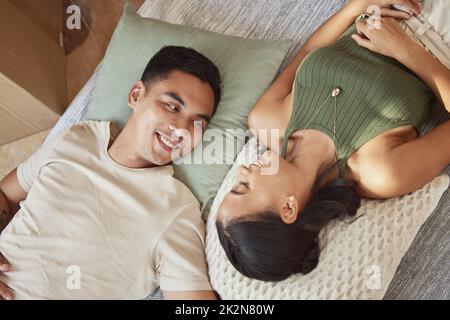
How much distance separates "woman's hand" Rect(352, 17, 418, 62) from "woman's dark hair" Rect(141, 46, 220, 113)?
0.40 metres

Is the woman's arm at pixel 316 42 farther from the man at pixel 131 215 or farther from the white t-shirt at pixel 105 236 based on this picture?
the white t-shirt at pixel 105 236

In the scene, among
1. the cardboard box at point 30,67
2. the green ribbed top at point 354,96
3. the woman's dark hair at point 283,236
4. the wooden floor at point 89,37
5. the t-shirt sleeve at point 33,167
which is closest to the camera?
the woman's dark hair at point 283,236

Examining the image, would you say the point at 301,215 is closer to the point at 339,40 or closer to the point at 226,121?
the point at 226,121

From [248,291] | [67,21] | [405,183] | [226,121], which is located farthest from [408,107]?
[67,21]

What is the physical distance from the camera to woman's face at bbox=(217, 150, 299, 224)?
3.28ft

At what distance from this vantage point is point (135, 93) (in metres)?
1.28

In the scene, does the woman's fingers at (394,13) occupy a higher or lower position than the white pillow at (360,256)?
higher

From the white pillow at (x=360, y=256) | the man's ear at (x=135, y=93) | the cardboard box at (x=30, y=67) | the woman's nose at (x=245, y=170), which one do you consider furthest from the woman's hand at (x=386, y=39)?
the cardboard box at (x=30, y=67)

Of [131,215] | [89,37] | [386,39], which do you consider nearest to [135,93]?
[131,215]

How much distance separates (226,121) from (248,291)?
0.47 metres

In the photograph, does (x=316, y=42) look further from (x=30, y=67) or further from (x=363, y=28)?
(x=30, y=67)

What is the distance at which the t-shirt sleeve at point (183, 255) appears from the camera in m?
1.13

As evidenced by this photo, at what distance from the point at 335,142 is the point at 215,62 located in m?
0.44

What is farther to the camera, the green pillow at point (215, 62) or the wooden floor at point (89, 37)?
the wooden floor at point (89, 37)
